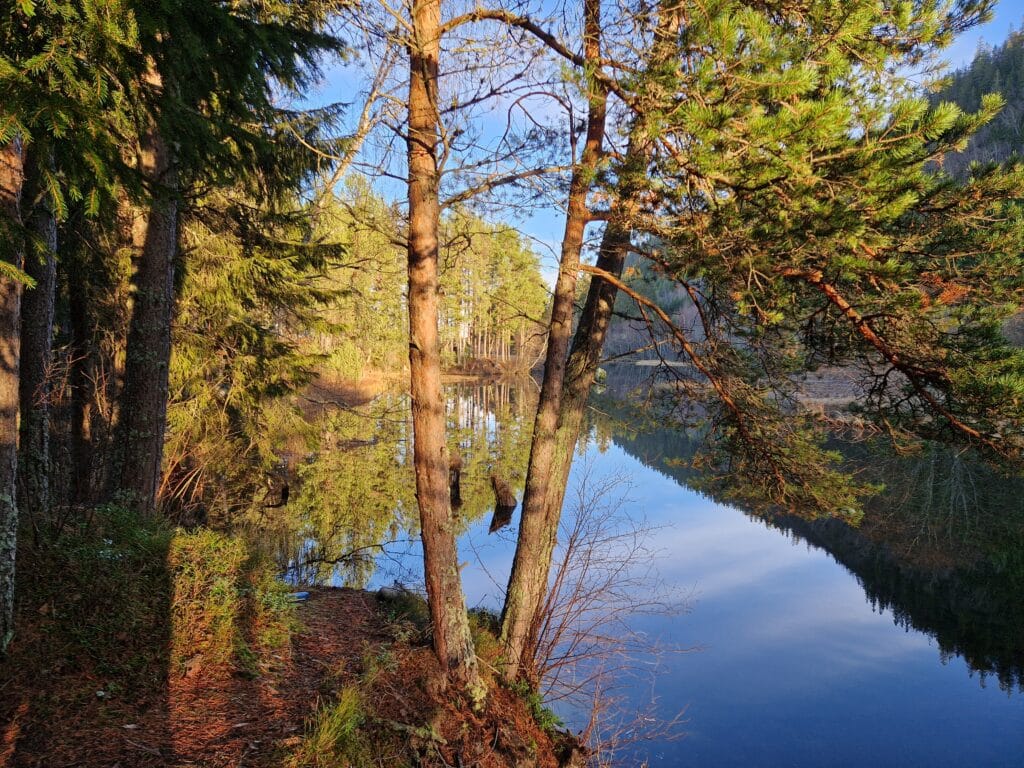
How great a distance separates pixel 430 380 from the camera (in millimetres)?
4488

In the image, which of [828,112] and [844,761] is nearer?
[828,112]

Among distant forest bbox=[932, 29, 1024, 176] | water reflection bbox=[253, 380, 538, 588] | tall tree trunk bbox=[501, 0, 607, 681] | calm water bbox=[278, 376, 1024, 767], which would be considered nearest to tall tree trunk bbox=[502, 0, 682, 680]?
tall tree trunk bbox=[501, 0, 607, 681]

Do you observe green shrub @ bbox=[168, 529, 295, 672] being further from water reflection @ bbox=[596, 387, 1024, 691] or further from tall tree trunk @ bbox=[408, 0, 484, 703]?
water reflection @ bbox=[596, 387, 1024, 691]

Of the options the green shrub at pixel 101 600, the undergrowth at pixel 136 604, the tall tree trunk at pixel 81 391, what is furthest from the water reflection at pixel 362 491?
the tall tree trunk at pixel 81 391

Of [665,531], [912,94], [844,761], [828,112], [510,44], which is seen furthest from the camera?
[665,531]

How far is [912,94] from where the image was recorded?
4090 mm

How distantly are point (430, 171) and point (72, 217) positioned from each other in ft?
14.4

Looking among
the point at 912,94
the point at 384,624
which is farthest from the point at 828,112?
the point at 384,624

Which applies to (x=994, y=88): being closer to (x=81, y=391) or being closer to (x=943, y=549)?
(x=943, y=549)

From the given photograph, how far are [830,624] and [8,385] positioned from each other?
38.1ft

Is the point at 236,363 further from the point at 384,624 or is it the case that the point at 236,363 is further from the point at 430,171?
the point at 430,171

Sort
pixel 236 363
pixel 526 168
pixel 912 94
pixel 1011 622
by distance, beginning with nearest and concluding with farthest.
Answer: pixel 912 94 → pixel 526 168 → pixel 236 363 → pixel 1011 622

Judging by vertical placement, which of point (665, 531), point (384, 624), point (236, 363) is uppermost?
point (236, 363)

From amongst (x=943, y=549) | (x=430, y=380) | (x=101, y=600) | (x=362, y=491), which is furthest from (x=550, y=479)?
(x=943, y=549)
